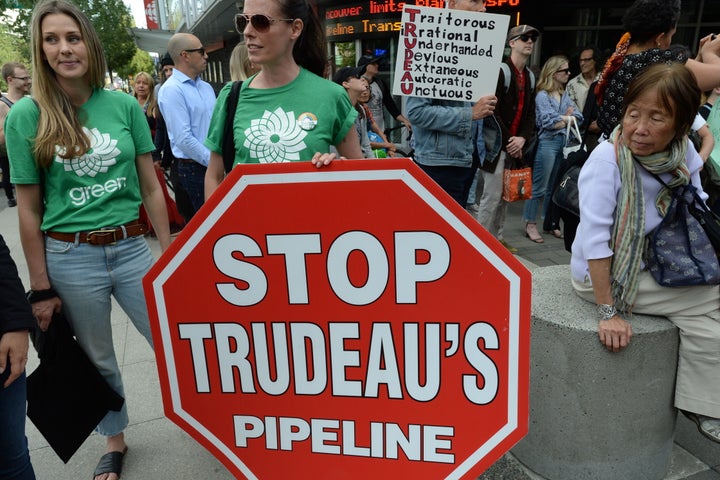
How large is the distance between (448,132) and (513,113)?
1.25 m

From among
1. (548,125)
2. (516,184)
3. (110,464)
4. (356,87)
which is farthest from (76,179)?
(548,125)

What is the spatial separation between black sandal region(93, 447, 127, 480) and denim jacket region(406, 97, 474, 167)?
2.48 meters

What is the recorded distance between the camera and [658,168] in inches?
75.6

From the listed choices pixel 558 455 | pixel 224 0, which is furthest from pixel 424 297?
pixel 224 0

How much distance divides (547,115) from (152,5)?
59.0 meters

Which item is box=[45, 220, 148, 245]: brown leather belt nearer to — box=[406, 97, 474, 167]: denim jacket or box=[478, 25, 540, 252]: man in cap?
box=[406, 97, 474, 167]: denim jacket

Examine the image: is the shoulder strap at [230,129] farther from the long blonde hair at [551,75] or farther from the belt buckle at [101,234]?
the long blonde hair at [551,75]

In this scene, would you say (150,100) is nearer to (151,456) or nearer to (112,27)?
(151,456)

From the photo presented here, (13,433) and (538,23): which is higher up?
(538,23)

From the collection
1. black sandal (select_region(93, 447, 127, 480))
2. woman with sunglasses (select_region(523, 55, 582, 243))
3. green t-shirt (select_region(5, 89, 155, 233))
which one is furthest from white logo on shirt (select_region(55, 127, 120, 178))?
woman with sunglasses (select_region(523, 55, 582, 243))

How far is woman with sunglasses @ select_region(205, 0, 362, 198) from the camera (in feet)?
5.74

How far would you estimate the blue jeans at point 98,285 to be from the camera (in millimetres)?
2033

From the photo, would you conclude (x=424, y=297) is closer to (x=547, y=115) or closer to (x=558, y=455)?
(x=558, y=455)

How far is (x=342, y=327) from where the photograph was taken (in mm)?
1252
